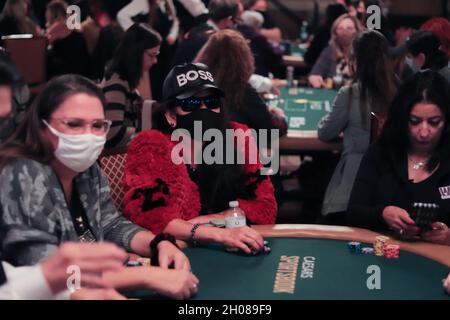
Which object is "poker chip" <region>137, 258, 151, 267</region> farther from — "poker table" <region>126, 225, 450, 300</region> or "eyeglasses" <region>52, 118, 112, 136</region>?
"eyeglasses" <region>52, 118, 112, 136</region>

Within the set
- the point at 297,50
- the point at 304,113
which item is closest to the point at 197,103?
the point at 304,113

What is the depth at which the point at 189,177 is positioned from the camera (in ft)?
9.96

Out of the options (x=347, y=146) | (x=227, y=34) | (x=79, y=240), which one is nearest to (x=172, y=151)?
(x=79, y=240)

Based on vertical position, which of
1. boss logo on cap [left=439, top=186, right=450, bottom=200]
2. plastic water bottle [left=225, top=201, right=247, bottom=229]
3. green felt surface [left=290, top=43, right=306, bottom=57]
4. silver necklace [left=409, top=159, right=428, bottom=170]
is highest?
silver necklace [left=409, top=159, right=428, bottom=170]

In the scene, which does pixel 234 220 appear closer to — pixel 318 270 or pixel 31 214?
pixel 318 270

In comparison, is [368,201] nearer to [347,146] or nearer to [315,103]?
[347,146]

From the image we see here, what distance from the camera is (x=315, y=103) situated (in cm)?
587

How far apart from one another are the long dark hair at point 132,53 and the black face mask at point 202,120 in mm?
1684

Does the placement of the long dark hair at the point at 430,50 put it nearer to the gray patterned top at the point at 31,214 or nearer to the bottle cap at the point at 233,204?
the bottle cap at the point at 233,204

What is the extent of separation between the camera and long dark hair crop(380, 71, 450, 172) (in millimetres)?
3004

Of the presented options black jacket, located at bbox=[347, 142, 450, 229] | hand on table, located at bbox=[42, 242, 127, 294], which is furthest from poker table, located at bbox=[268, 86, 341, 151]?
hand on table, located at bbox=[42, 242, 127, 294]

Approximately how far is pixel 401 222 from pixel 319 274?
50 centimetres

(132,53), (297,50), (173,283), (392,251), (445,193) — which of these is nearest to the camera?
(173,283)

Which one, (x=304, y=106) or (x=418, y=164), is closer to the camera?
(x=418, y=164)
